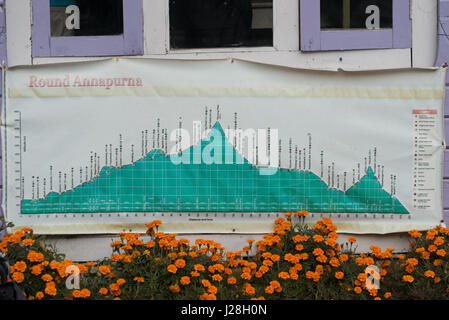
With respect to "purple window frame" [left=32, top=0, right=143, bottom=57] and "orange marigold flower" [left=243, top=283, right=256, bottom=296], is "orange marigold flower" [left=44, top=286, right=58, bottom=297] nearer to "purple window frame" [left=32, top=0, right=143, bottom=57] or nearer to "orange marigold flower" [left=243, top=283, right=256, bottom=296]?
"orange marigold flower" [left=243, top=283, right=256, bottom=296]

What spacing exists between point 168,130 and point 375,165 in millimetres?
1625

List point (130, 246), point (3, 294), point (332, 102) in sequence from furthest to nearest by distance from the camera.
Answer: point (332, 102) < point (130, 246) < point (3, 294)

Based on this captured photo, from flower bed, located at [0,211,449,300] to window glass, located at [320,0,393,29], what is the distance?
1.51 metres

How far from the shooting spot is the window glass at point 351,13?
14.0 ft

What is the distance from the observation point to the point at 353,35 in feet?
13.9

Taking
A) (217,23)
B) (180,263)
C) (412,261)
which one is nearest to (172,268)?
(180,263)

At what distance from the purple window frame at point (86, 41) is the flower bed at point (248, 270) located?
1396mm

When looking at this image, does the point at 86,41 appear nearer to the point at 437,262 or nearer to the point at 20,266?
the point at 20,266

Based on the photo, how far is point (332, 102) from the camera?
13.8ft

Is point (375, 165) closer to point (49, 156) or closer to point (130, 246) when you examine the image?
point (130, 246)

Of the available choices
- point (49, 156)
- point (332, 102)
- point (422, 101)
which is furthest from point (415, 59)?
point (49, 156)

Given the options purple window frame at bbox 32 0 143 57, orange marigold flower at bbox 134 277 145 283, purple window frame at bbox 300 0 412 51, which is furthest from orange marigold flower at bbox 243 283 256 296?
purple window frame at bbox 32 0 143 57

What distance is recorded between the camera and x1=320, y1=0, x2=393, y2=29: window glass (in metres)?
4.27

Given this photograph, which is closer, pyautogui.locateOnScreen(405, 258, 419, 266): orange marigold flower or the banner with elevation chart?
pyautogui.locateOnScreen(405, 258, 419, 266): orange marigold flower
